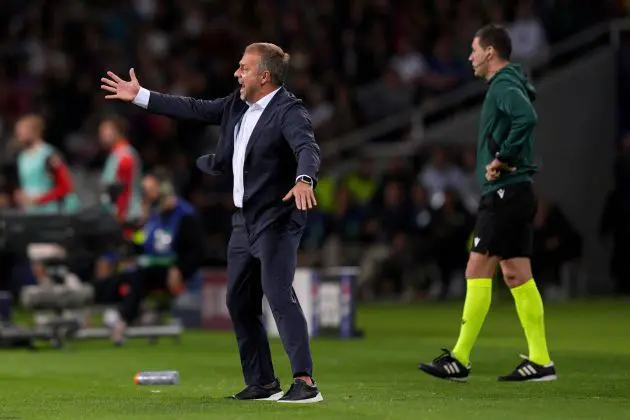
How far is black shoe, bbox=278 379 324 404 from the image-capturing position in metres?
9.73

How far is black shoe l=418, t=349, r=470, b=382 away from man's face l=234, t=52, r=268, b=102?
2.65 metres

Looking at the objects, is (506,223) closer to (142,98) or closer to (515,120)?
Answer: (515,120)

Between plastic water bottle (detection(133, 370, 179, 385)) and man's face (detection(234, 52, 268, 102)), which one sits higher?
man's face (detection(234, 52, 268, 102))

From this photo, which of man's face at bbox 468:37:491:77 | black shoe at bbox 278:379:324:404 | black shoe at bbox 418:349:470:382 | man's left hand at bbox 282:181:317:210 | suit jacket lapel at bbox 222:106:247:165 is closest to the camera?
man's left hand at bbox 282:181:317:210

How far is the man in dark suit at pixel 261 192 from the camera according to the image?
9.76 m

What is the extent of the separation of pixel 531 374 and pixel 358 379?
132 cm

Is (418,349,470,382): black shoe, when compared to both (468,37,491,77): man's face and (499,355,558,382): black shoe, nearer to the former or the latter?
(499,355,558,382): black shoe

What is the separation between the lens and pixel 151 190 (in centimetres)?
1714

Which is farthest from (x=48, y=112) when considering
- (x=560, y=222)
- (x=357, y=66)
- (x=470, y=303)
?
(x=470, y=303)

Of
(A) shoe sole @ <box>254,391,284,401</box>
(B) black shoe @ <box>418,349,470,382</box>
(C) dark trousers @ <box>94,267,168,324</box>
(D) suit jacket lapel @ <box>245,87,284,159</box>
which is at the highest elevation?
(D) suit jacket lapel @ <box>245,87,284,159</box>

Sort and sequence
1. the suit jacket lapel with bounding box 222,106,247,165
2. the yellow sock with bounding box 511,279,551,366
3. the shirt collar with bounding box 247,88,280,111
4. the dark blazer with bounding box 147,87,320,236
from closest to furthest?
the dark blazer with bounding box 147,87,320,236
the shirt collar with bounding box 247,88,280,111
the suit jacket lapel with bounding box 222,106,247,165
the yellow sock with bounding box 511,279,551,366

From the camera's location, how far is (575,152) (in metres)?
26.1

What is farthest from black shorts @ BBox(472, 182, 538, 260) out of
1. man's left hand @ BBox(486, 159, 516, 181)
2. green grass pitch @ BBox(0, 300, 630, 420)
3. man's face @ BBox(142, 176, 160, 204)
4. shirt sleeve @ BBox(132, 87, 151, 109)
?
man's face @ BBox(142, 176, 160, 204)

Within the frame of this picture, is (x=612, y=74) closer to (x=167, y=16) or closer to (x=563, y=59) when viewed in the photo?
(x=563, y=59)
